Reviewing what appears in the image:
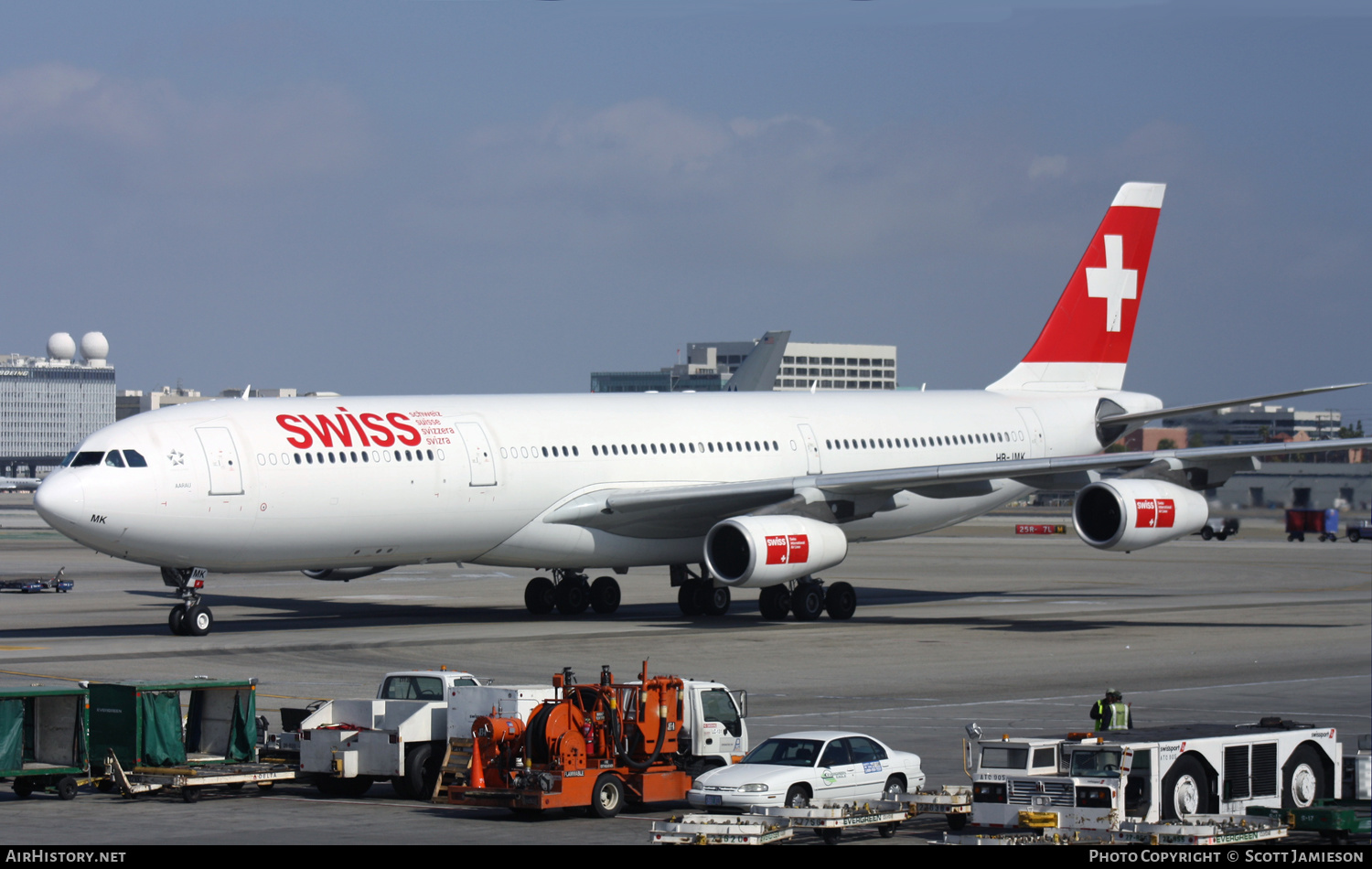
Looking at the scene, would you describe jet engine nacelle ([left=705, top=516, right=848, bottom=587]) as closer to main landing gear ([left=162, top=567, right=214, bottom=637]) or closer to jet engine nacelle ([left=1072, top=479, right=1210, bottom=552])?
jet engine nacelle ([left=1072, top=479, right=1210, bottom=552])

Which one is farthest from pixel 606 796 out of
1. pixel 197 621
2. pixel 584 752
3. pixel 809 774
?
pixel 197 621

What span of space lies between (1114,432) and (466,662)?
24392 mm

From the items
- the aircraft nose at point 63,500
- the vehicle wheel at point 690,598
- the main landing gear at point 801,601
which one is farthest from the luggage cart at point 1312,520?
the aircraft nose at point 63,500

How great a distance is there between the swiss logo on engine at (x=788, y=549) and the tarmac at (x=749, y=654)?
169 centimetres

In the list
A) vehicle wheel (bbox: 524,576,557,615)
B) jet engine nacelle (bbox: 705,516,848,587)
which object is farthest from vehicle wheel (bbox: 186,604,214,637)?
jet engine nacelle (bbox: 705,516,848,587)

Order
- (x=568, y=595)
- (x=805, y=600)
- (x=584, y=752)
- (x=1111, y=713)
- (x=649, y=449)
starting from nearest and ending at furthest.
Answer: (x=584, y=752) < (x=1111, y=713) < (x=805, y=600) < (x=649, y=449) < (x=568, y=595)

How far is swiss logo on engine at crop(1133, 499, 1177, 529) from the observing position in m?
36.9

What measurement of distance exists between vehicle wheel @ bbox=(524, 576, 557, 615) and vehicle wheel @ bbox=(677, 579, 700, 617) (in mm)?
3194

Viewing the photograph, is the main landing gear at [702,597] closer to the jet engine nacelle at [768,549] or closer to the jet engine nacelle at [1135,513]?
the jet engine nacelle at [768,549]

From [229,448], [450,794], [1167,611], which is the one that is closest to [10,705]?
[450,794]

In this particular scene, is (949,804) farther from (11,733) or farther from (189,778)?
(11,733)

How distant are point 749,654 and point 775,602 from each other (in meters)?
7.03

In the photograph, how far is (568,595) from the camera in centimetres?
4116

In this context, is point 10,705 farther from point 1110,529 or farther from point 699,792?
point 1110,529
